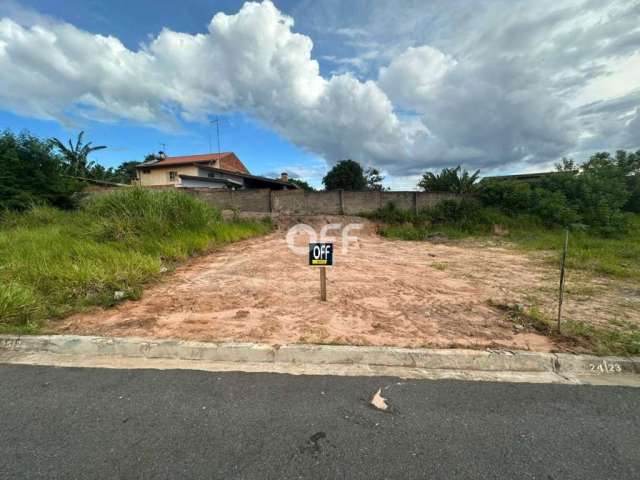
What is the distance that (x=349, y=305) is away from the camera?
13.1 ft

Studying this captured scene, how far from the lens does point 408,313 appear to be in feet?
12.2

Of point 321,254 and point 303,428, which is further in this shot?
point 321,254

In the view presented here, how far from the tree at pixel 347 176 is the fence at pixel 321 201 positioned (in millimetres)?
22116

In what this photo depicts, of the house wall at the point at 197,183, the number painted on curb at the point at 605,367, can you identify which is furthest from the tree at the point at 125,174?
the number painted on curb at the point at 605,367

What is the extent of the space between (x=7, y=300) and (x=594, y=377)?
21.2 feet

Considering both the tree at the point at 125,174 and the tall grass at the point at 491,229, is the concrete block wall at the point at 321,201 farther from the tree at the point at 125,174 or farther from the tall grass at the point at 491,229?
the tree at the point at 125,174

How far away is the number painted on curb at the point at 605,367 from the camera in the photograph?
2564 mm

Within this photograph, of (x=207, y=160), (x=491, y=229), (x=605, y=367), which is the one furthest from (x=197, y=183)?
(x=605, y=367)

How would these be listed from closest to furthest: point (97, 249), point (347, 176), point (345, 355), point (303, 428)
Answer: point (303, 428) → point (345, 355) → point (97, 249) → point (347, 176)

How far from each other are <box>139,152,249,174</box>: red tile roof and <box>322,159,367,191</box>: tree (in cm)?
1282

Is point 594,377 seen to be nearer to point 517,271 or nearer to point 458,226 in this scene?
point 517,271

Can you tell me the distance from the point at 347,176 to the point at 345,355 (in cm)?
3568

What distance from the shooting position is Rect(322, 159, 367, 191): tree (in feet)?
119

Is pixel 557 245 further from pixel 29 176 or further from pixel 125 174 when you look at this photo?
pixel 125 174
